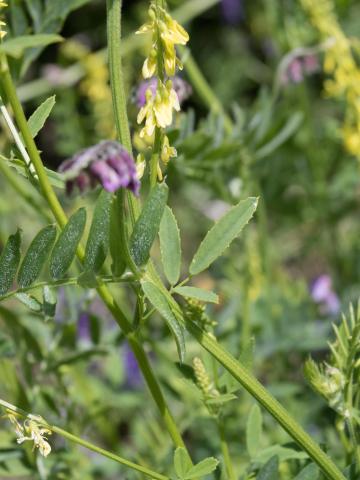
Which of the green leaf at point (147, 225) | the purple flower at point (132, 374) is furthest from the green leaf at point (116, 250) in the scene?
the purple flower at point (132, 374)

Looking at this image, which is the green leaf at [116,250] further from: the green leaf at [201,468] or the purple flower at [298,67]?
the purple flower at [298,67]

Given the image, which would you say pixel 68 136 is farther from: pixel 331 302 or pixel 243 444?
pixel 243 444

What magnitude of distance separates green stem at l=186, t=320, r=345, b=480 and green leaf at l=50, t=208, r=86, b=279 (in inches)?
4.9

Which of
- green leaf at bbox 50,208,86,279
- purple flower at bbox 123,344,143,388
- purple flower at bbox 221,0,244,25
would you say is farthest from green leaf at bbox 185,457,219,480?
purple flower at bbox 221,0,244,25

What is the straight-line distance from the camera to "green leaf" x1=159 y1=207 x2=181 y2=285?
0.79m

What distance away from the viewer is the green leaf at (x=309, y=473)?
0.87m

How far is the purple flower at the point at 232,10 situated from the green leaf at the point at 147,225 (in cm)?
263

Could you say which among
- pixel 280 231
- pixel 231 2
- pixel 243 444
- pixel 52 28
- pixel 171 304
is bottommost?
pixel 280 231

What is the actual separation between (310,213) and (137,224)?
134cm

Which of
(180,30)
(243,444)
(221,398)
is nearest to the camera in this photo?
(180,30)

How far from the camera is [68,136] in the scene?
2123 millimetres

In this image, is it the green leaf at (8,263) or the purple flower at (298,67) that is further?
the purple flower at (298,67)

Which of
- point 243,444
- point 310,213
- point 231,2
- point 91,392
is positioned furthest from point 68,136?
point 231,2

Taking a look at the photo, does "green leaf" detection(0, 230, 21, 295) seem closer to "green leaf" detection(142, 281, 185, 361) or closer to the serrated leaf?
the serrated leaf
